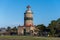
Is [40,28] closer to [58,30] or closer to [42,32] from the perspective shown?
[42,32]

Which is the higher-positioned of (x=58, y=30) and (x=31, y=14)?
(x=31, y=14)

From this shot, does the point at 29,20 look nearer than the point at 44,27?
Yes

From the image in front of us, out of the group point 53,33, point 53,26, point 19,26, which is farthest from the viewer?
point 19,26

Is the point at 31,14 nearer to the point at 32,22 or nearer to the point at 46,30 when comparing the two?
the point at 32,22

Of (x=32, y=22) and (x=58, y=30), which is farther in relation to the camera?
(x=32, y=22)

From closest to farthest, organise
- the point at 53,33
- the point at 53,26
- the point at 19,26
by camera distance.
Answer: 1. the point at 53,33
2. the point at 53,26
3. the point at 19,26

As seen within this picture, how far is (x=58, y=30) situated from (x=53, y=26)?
3.53m

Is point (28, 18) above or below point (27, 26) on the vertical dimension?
above

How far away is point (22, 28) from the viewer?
2931 inches

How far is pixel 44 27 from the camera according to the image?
80.4m

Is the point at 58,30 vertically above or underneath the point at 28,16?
underneath

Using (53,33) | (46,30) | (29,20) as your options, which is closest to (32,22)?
(29,20)

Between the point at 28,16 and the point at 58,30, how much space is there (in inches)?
456

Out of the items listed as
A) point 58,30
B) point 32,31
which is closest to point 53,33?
point 58,30
